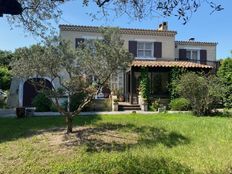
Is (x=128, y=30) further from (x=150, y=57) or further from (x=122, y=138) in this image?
(x=122, y=138)

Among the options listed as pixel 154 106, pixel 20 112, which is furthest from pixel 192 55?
pixel 20 112

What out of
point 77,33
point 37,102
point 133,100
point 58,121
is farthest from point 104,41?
point 77,33

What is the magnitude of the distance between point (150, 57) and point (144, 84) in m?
A: 6.83

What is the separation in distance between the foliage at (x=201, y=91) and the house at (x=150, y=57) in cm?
752

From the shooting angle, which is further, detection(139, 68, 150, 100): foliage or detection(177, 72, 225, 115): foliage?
detection(139, 68, 150, 100): foliage

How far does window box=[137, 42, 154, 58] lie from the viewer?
35.0 meters

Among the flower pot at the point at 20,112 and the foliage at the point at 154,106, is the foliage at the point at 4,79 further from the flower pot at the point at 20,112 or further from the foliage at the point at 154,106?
the flower pot at the point at 20,112

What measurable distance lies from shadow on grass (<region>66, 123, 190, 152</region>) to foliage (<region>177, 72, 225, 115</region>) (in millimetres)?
7328

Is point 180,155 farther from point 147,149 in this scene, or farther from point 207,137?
point 207,137

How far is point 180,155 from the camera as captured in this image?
11.5 m

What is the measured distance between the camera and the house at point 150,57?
31.2 metres

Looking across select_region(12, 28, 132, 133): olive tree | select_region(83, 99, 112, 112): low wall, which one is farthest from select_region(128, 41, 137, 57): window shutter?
select_region(12, 28, 132, 133): olive tree

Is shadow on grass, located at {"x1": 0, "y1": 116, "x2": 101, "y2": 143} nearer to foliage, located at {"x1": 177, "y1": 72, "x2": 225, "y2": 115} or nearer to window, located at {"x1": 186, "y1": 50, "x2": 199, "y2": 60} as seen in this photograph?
A: foliage, located at {"x1": 177, "y1": 72, "x2": 225, "y2": 115}

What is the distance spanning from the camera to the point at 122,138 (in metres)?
13.4
